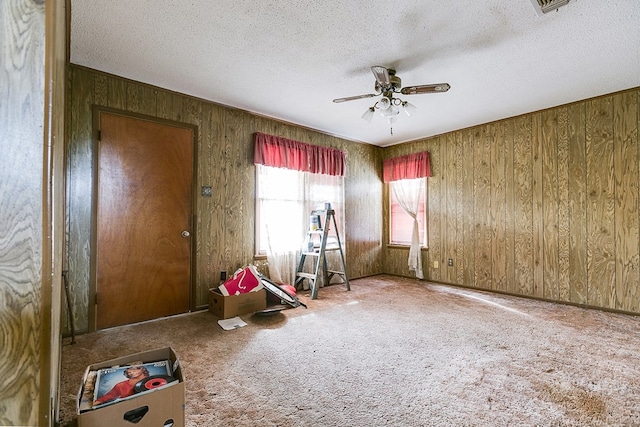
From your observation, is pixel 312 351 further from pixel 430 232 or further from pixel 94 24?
pixel 430 232

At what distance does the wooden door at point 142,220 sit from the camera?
275cm

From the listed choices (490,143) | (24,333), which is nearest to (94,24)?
(24,333)

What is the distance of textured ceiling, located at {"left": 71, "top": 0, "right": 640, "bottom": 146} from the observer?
197cm

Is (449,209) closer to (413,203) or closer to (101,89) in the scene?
(413,203)

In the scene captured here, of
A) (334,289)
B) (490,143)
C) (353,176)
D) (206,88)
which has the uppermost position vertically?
(206,88)

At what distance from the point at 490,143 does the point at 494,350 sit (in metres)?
2.96

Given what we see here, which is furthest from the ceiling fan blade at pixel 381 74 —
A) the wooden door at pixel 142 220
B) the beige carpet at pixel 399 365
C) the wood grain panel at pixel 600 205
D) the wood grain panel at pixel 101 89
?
the wood grain panel at pixel 600 205

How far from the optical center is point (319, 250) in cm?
412

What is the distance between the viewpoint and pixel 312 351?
2.28 meters

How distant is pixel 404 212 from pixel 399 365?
349 cm

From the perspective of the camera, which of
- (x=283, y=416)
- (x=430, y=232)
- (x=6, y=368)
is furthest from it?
(x=430, y=232)

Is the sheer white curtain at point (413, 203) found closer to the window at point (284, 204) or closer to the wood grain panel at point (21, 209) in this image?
the window at point (284, 204)

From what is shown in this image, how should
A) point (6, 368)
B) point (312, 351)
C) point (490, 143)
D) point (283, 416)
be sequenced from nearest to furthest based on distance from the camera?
point (6, 368), point (283, 416), point (312, 351), point (490, 143)

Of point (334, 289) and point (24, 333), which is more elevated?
point (24, 333)
